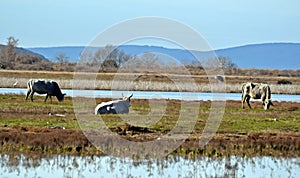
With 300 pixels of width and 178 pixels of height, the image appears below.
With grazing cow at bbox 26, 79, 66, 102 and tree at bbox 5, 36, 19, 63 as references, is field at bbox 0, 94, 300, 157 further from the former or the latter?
tree at bbox 5, 36, 19, 63

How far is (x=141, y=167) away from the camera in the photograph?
17781 mm

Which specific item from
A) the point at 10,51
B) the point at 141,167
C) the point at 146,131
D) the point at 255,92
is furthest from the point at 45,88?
the point at 10,51

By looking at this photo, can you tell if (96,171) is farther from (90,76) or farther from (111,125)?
(90,76)

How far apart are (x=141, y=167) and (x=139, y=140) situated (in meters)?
5.09

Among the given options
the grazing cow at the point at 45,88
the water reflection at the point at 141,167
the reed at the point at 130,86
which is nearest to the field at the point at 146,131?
the water reflection at the point at 141,167

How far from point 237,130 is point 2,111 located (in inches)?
464

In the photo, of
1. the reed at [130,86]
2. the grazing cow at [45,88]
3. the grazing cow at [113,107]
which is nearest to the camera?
the grazing cow at [113,107]

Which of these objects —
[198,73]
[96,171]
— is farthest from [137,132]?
[198,73]

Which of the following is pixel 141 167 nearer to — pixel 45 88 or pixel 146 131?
pixel 146 131

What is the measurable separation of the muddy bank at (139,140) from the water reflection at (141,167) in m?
1.11

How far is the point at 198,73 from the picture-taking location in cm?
10019

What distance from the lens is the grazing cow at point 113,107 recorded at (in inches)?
1257

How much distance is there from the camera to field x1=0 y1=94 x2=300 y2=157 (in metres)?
21.0

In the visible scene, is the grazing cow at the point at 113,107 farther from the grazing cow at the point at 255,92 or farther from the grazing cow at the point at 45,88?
the grazing cow at the point at 255,92
